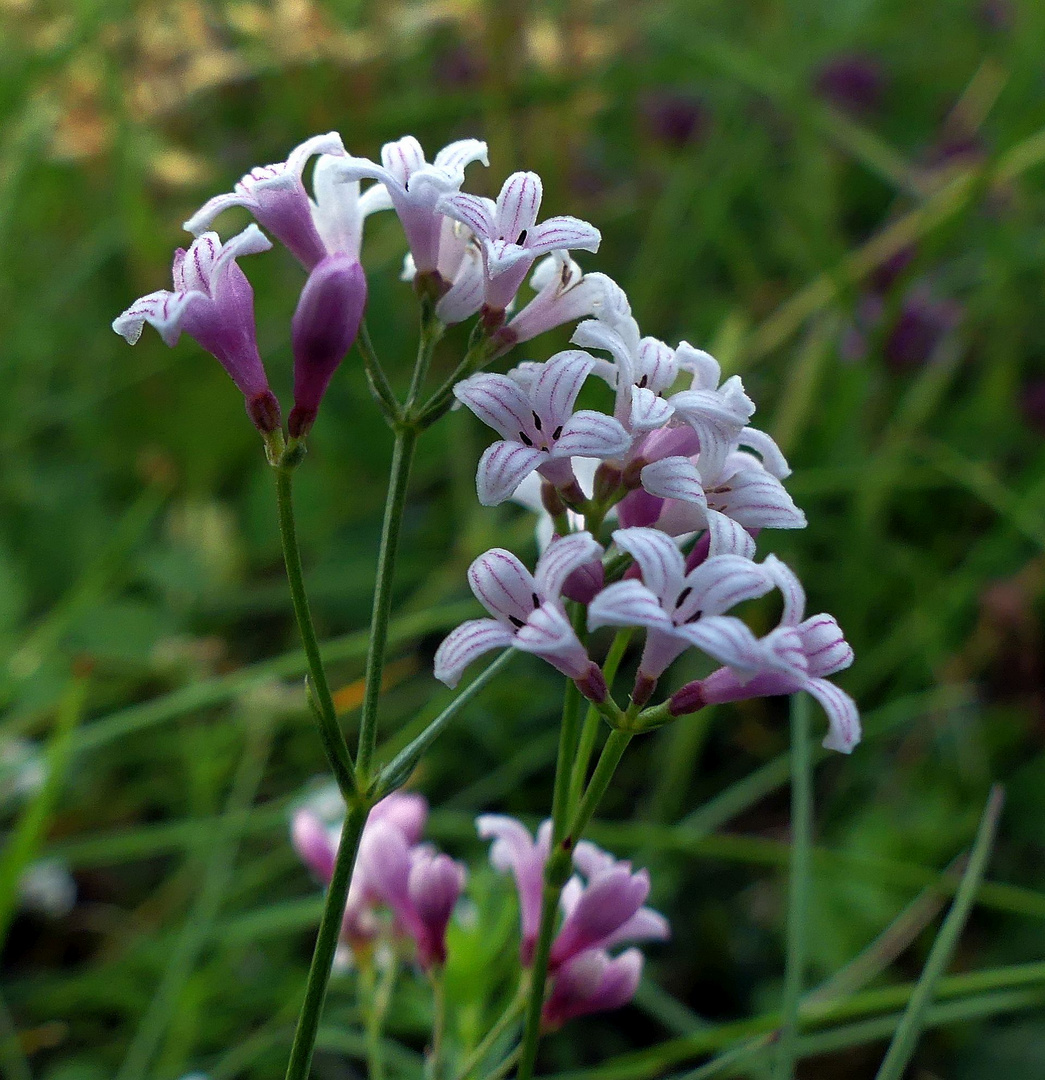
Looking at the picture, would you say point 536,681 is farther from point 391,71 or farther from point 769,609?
point 391,71

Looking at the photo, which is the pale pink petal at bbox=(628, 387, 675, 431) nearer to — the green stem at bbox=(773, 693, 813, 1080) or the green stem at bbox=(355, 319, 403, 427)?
the green stem at bbox=(355, 319, 403, 427)

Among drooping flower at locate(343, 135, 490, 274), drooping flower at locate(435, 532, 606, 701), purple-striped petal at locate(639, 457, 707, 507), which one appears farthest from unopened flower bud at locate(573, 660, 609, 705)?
drooping flower at locate(343, 135, 490, 274)

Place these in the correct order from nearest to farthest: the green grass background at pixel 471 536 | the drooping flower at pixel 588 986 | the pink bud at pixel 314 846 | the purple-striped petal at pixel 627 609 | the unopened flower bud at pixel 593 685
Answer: the purple-striped petal at pixel 627 609, the unopened flower bud at pixel 593 685, the drooping flower at pixel 588 986, the pink bud at pixel 314 846, the green grass background at pixel 471 536

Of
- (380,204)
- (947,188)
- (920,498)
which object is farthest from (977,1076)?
(947,188)

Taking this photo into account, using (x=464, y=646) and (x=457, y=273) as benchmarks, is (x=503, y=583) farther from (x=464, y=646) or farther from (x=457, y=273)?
(x=457, y=273)

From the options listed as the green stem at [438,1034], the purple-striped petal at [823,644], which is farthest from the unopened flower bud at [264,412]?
the green stem at [438,1034]

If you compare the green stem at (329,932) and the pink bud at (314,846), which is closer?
the green stem at (329,932)

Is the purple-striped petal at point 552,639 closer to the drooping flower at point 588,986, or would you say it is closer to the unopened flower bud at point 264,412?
the unopened flower bud at point 264,412

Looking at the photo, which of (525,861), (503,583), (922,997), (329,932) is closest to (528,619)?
(503,583)
